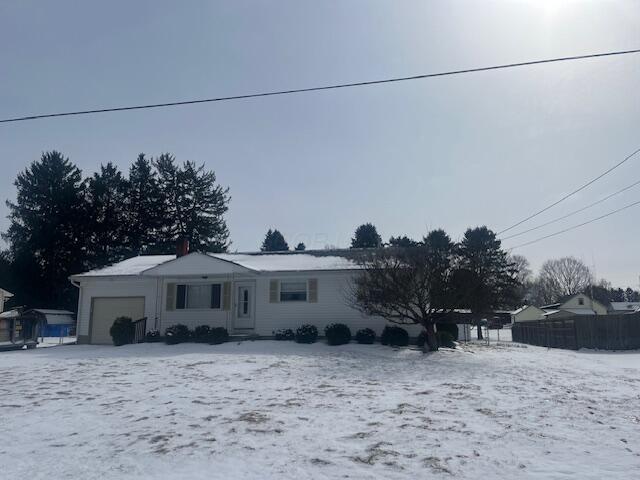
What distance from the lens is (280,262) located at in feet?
73.1

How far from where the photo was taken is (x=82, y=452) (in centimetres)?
596

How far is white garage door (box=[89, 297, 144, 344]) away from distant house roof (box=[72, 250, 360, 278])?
1.27 metres

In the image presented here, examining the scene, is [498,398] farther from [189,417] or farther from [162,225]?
[162,225]

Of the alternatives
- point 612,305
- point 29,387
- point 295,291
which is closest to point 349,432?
point 29,387

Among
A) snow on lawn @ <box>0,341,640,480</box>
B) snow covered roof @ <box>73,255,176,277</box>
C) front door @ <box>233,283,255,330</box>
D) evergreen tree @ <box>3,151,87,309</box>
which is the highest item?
evergreen tree @ <box>3,151,87,309</box>

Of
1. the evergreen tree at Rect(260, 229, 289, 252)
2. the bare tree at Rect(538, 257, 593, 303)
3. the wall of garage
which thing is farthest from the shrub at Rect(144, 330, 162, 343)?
the bare tree at Rect(538, 257, 593, 303)

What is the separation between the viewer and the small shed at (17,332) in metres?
20.4

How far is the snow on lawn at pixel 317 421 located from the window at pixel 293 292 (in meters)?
6.82

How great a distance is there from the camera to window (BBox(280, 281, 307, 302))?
20422 mm

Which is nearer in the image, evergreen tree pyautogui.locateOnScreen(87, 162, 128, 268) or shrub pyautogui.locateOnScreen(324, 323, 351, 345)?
shrub pyautogui.locateOnScreen(324, 323, 351, 345)

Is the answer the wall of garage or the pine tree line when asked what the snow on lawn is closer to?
the wall of garage

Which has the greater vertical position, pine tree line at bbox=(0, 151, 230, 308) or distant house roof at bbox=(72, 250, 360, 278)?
pine tree line at bbox=(0, 151, 230, 308)

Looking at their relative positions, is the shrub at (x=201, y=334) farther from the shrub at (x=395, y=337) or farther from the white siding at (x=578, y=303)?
the white siding at (x=578, y=303)

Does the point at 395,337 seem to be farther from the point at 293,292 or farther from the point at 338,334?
the point at 293,292
